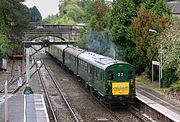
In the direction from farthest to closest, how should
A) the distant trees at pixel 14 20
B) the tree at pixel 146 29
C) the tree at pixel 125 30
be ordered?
1. the distant trees at pixel 14 20
2. the tree at pixel 125 30
3. the tree at pixel 146 29

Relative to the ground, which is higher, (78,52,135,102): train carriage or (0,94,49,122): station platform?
(78,52,135,102): train carriage

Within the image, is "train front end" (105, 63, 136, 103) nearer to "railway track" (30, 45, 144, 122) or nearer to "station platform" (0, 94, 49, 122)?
"railway track" (30, 45, 144, 122)

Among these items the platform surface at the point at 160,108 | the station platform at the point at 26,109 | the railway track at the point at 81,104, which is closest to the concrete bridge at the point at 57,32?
the railway track at the point at 81,104

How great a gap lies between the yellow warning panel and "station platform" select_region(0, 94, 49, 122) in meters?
4.36

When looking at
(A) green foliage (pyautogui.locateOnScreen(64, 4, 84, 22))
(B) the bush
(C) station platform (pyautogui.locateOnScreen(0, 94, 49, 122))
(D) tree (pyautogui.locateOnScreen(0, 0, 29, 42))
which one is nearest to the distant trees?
(D) tree (pyautogui.locateOnScreen(0, 0, 29, 42))

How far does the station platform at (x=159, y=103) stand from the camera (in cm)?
2282

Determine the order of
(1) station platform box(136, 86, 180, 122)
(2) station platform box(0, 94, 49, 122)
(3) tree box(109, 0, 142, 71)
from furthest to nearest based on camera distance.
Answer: (3) tree box(109, 0, 142, 71)
(1) station platform box(136, 86, 180, 122)
(2) station platform box(0, 94, 49, 122)

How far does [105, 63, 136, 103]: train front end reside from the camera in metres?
26.0

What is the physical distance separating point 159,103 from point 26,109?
8.24 m

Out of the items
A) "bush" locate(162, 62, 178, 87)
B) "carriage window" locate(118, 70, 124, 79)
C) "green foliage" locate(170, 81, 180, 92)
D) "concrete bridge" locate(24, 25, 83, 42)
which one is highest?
"concrete bridge" locate(24, 25, 83, 42)

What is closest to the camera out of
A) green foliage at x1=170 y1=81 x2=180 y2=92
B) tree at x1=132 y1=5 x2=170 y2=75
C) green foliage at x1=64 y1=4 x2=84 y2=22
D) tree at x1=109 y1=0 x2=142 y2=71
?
green foliage at x1=170 y1=81 x2=180 y2=92

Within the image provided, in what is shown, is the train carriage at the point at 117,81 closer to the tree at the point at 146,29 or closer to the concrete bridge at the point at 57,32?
the tree at the point at 146,29

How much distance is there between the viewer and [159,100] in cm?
2775

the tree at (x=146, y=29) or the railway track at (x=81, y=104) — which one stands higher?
the tree at (x=146, y=29)
